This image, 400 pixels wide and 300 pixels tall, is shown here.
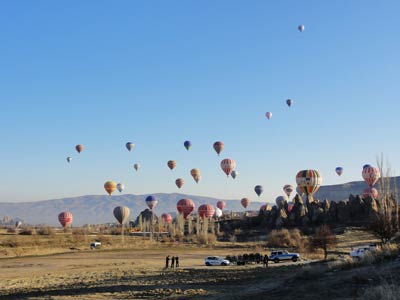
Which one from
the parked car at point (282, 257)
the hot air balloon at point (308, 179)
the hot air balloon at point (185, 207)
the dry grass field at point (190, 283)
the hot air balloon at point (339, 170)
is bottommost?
the parked car at point (282, 257)

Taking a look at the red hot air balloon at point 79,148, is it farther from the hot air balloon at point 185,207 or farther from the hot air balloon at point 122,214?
the hot air balloon at point 185,207

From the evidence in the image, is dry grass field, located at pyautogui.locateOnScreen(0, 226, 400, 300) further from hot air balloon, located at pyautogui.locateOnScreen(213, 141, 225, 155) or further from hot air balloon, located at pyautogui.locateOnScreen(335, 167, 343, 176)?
hot air balloon, located at pyautogui.locateOnScreen(335, 167, 343, 176)

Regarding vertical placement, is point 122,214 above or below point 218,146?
below

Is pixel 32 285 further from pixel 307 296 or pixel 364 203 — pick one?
pixel 364 203

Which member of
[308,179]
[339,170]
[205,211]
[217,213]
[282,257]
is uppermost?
[339,170]

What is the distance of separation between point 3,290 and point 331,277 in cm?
2119

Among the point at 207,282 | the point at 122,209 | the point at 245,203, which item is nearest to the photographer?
the point at 207,282

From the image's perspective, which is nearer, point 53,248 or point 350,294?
point 350,294

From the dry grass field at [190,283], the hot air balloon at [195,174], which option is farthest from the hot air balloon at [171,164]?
the dry grass field at [190,283]

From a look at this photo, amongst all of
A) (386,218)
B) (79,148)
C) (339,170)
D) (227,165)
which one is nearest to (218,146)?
(227,165)

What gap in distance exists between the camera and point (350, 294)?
18.9 meters

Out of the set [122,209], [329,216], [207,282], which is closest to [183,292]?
[207,282]

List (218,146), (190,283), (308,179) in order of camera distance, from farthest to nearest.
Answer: (218,146) → (308,179) → (190,283)

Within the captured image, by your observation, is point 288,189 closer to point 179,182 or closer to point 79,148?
point 179,182
